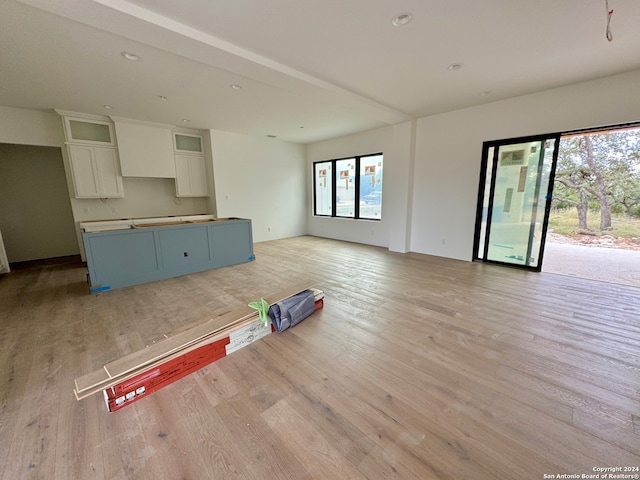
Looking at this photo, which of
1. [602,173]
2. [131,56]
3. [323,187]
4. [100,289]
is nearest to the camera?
[131,56]

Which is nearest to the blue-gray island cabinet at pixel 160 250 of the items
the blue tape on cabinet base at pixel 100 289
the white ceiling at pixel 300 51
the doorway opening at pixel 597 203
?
the blue tape on cabinet base at pixel 100 289

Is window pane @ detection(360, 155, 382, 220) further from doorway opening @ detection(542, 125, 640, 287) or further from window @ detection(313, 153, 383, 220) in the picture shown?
doorway opening @ detection(542, 125, 640, 287)

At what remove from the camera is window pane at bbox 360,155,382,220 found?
633 cm

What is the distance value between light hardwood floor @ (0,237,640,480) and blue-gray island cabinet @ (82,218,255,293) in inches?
20.2

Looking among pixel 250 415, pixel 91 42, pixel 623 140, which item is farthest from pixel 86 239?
pixel 623 140

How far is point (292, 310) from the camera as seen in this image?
8.52 ft

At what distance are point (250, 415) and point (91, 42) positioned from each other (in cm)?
365

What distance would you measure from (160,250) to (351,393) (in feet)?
12.4

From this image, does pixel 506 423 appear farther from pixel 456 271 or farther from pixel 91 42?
pixel 91 42

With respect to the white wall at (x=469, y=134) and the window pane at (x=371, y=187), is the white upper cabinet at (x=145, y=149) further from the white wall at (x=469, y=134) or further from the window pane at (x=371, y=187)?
the white wall at (x=469, y=134)

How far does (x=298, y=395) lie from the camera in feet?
5.57

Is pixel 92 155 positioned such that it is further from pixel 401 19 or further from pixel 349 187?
pixel 401 19

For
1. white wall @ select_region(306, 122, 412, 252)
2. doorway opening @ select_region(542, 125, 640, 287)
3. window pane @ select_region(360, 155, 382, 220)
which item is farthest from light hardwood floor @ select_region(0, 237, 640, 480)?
window pane @ select_region(360, 155, 382, 220)

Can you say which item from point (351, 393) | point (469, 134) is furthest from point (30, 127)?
point (469, 134)
